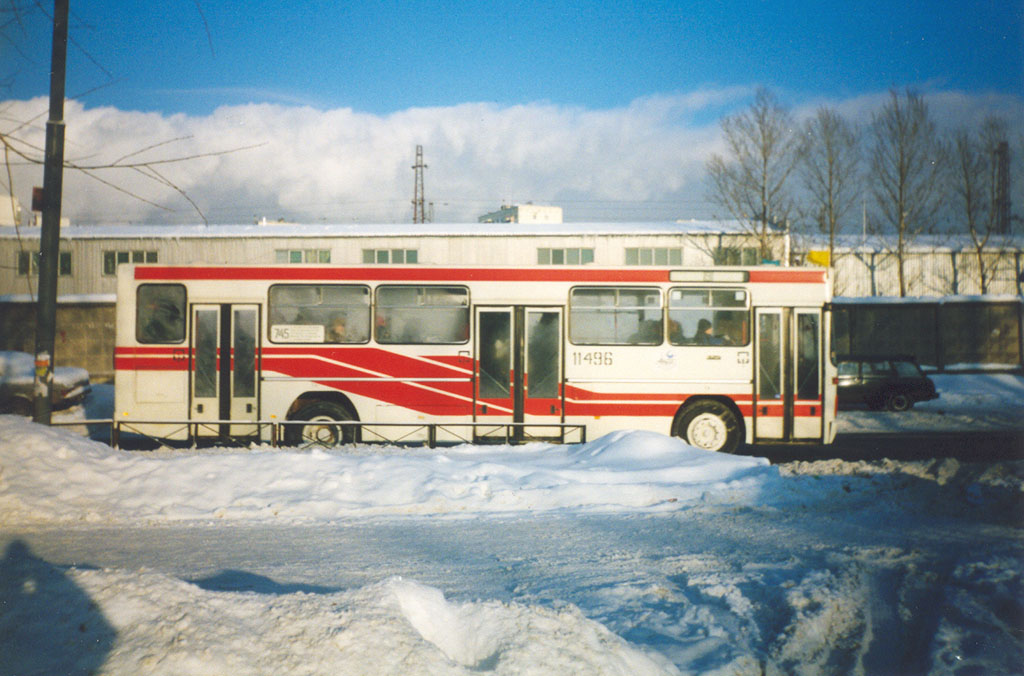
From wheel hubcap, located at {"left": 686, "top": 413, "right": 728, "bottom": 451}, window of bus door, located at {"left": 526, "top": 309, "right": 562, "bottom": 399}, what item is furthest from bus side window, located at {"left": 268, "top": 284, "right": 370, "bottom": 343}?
wheel hubcap, located at {"left": 686, "top": 413, "right": 728, "bottom": 451}

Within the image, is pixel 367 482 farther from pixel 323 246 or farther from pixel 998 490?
pixel 323 246

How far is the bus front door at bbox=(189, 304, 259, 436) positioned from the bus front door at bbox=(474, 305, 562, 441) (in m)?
4.14

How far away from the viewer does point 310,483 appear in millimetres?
8797

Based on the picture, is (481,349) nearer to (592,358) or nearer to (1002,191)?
(592,358)

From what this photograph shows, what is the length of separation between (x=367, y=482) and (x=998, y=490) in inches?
306

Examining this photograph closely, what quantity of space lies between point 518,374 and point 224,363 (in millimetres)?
5383

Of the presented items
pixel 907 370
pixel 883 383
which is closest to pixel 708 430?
pixel 883 383

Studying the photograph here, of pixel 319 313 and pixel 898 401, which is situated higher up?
pixel 319 313

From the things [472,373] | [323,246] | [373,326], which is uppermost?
[323,246]

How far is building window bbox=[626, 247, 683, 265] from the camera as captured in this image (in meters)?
34.9

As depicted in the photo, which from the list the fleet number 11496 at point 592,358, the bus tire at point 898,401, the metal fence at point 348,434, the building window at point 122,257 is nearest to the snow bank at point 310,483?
the metal fence at point 348,434

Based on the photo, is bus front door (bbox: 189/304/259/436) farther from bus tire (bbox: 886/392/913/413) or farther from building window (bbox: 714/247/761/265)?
building window (bbox: 714/247/761/265)

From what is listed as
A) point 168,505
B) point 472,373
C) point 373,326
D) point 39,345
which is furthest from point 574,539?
point 39,345

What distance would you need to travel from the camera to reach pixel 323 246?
117ft
